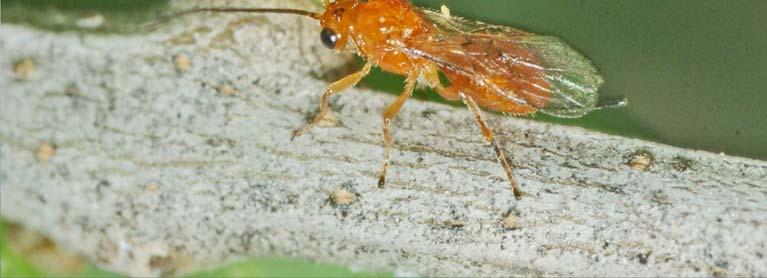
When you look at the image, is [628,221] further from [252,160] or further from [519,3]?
[252,160]

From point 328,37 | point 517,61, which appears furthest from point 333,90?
point 517,61

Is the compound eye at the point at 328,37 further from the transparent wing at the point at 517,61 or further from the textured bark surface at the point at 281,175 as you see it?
the transparent wing at the point at 517,61

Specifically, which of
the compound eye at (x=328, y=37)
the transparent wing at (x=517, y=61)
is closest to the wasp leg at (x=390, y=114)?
the transparent wing at (x=517, y=61)

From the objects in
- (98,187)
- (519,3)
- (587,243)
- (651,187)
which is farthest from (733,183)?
(98,187)

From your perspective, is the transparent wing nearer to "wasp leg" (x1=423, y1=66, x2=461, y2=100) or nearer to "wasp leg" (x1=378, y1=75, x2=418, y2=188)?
"wasp leg" (x1=423, y1=66, x2=461, y2=100)

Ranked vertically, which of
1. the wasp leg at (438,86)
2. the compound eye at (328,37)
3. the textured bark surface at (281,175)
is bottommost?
the textured bark surface at (281,175)
